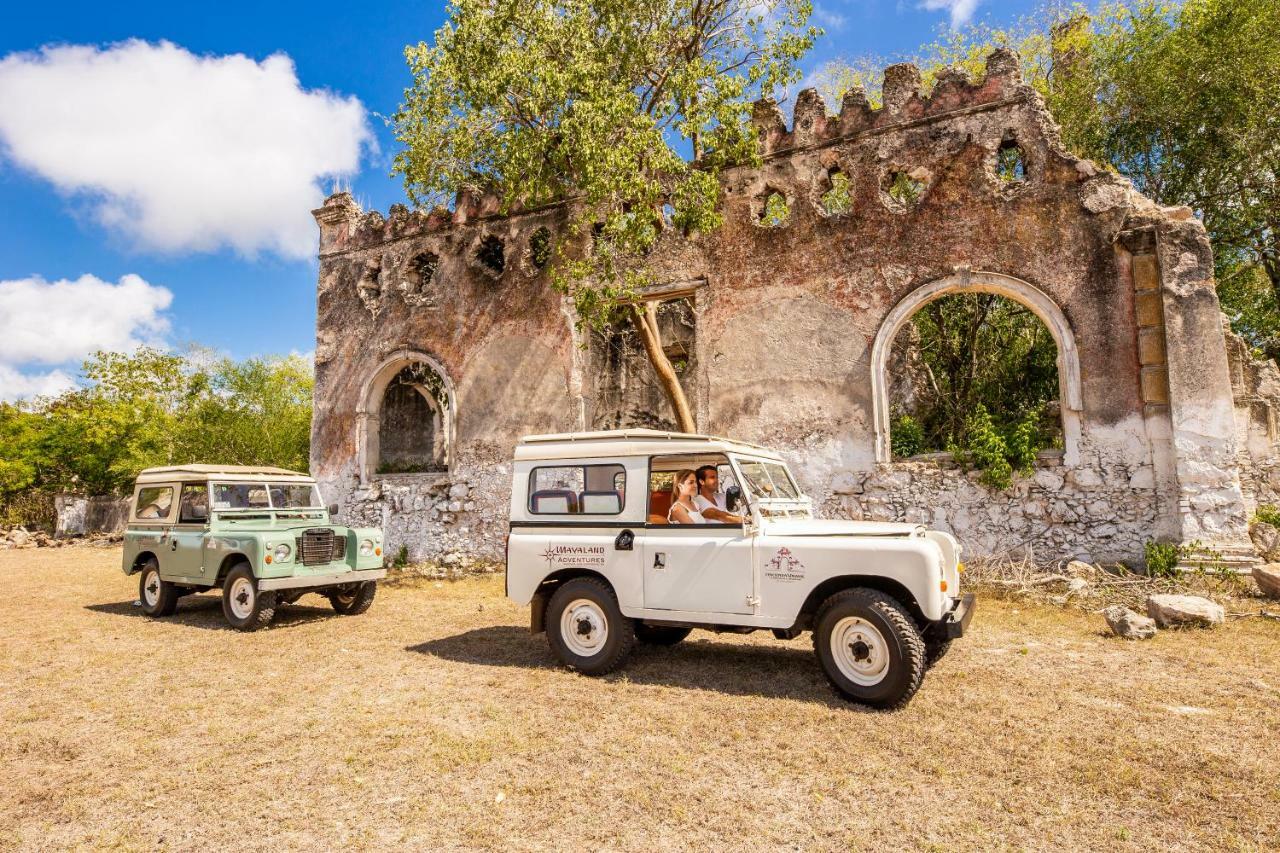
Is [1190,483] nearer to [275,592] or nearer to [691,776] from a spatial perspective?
[691,776]

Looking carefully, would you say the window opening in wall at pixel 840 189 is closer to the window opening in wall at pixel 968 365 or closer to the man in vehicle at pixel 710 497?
the window opening in wall at pixel 968 365

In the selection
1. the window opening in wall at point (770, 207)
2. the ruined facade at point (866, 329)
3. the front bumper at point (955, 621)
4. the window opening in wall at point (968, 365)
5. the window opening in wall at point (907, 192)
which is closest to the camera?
the front bumper at point (955, 621)

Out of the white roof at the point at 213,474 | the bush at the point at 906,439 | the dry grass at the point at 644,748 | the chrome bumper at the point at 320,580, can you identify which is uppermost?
the bush at the point at 906,439

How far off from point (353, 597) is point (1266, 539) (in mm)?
12173

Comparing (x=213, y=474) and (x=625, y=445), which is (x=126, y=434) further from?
(x=625, y=445)

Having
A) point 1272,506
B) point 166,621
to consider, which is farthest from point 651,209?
point 1272,506

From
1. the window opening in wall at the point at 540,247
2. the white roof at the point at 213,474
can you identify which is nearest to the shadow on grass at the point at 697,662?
the white roof at the point at 213,474

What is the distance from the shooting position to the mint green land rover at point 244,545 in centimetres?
861

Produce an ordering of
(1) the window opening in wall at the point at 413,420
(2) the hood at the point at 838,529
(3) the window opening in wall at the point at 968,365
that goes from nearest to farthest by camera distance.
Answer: (2) the hood at the point at 838,529 → (3) the window opening in wall at the point at 968,365 → (1) the window opening in wall at the point at 413,420

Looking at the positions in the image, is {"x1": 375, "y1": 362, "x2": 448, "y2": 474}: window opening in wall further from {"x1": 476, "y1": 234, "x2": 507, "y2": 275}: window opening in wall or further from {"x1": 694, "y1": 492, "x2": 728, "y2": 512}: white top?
{"x1": 694, "y1": 492, "x2": 728, "y2": 512}: white top

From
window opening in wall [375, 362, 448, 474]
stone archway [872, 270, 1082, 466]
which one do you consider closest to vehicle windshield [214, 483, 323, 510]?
window opening in wall [375, 362, 448, 474]

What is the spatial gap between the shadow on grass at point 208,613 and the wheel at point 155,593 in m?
0.10

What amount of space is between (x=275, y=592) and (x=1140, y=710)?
8.67m

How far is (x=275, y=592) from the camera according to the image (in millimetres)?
8734
